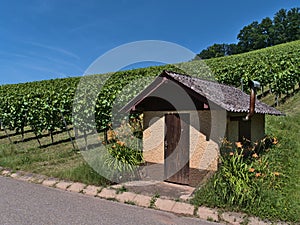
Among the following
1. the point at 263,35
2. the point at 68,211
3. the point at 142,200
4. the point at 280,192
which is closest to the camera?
the point at 68,211

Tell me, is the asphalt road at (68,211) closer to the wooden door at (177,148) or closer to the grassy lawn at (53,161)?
the grassy lawn at (53,161)

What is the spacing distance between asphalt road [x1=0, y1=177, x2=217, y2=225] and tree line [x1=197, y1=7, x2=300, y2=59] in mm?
65998

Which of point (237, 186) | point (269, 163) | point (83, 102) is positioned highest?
point (83, 102)

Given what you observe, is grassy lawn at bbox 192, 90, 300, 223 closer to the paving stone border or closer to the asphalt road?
the paving stone border

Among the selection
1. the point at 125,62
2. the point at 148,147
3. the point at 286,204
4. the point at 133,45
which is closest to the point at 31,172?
the point at 148,147

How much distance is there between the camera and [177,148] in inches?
288

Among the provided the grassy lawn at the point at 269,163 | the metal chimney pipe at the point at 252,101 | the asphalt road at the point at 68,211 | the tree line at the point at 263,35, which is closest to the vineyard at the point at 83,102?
the grassy lawn at the point at 269,163

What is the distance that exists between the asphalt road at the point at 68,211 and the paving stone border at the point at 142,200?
0.66ft

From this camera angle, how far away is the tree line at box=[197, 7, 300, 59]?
72300 mm

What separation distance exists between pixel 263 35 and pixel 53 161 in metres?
78.7

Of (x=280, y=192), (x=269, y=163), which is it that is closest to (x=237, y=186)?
(x=280, y=192)

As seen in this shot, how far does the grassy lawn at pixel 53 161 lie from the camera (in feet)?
24.5

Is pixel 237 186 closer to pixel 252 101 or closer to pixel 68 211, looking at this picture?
pixel 252 101

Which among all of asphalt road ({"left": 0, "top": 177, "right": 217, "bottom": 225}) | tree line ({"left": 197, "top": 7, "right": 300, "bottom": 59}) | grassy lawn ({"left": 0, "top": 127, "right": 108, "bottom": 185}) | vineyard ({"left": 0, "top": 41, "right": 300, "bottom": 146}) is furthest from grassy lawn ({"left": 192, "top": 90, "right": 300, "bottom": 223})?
tree line ({"left": 197, "top": 7, "right": 300, "bottom": 59})
